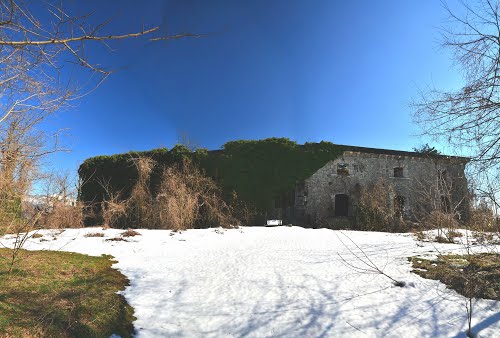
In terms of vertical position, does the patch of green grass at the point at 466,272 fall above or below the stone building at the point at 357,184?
below

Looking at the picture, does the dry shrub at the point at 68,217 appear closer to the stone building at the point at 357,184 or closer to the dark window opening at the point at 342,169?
the stone building at the point at 357,184

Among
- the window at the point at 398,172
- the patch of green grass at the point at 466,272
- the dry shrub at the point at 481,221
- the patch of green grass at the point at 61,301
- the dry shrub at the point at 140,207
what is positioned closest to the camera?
the patch of green grass at the point at 61,301

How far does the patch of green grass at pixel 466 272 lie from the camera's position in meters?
4.33

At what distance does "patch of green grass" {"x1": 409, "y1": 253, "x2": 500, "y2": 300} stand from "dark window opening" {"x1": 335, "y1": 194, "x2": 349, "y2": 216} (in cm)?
1167

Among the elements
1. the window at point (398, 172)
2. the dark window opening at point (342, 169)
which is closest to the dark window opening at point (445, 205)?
the window at point (398, 172)

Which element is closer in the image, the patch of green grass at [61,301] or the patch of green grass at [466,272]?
the patch of green grass at [61,301]

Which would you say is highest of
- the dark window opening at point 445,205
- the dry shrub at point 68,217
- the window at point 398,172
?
the window at point 398,172

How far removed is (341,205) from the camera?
59.7 feet

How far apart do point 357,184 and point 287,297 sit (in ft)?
46.0

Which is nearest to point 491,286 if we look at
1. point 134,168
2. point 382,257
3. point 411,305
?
point 411,305

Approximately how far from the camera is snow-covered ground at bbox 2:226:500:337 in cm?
370

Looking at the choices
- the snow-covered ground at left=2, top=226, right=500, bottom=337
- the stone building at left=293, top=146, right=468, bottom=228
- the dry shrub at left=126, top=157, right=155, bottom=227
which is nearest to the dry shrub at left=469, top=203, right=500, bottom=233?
the snow-covered ground at left=2, top=226, right=500, bottom=337

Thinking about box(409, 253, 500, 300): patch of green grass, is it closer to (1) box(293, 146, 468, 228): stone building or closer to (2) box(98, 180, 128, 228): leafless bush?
(1) box(293, 146, 468, 228): stone building

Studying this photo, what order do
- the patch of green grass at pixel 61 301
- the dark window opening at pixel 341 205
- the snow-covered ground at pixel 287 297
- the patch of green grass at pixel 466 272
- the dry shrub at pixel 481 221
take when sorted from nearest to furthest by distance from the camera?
the patch of green grass at pixel 61 301 < the snow-covered ground at pixel 287 297 < the patch of green grass at pixel 466 272 < the dry shrub at pixel 481 221 < the dark window opening at pixel 341 205
